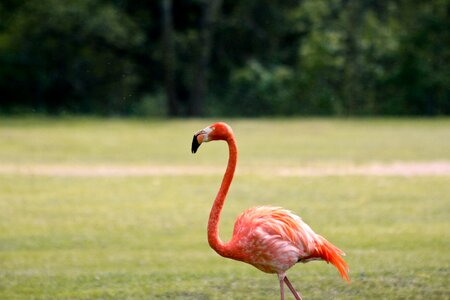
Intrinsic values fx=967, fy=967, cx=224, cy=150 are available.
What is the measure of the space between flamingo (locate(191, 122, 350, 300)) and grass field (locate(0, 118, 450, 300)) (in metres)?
1.31

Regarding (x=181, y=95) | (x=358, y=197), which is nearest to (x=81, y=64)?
(x=181, y=95)

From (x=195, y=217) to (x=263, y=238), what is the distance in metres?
7.35

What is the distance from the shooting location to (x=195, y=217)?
1400 cm

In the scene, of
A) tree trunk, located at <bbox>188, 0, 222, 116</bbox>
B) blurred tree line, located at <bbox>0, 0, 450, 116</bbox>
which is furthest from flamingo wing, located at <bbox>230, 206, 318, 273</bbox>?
tree trunk, located at <bbox>188, 0, 222, 116</bbox>

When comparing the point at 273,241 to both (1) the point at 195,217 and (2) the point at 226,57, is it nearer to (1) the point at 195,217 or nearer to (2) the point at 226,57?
(1) the point at 195,217

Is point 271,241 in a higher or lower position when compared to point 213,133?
lower

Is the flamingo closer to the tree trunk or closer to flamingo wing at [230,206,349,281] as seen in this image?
flamingo wing at [230,206,349,281]

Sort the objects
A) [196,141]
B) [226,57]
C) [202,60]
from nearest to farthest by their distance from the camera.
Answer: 1. [196,141]
2. [202,60]
3. [226,57]

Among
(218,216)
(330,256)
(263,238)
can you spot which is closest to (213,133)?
(218,216)

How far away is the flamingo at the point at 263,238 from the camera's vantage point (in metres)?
6.71

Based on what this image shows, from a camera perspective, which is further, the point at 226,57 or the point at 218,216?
the point at 226,57

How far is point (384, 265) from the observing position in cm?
967

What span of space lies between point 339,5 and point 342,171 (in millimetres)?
21914

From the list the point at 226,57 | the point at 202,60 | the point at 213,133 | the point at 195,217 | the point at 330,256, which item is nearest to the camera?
the point at 213,133
